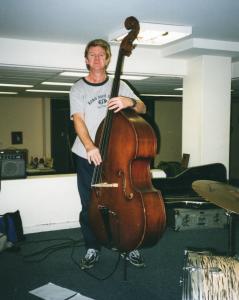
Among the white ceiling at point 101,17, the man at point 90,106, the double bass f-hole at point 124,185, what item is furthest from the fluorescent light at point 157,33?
the double bass f-hole at point 124,185

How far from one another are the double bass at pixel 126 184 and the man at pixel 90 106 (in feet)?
0.48

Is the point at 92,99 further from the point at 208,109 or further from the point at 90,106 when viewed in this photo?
the point at 208,109

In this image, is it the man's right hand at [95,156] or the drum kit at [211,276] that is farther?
the man's right hand at [95,156]

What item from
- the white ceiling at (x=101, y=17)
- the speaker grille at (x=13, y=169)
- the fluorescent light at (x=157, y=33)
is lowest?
the speaker grille at (x=13, y=169)

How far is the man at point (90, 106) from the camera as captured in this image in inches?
96.7

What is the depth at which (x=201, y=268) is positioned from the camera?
173cm

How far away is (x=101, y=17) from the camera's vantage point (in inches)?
121

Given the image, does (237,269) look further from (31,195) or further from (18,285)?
(31,195)

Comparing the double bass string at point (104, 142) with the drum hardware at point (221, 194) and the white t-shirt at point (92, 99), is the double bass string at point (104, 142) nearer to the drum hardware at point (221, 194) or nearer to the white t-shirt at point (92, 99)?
the white t-shirt at point (92, 99)

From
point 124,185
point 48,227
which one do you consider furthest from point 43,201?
point 124,185

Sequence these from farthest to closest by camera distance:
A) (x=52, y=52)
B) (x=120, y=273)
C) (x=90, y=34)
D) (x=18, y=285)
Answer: (x=52, y=52), (x=90, y=34), (x=120, y=273), (x=18, y=285)

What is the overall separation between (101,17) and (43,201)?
2050 mm

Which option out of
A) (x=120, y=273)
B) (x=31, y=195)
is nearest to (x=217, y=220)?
(x=120, y=273)

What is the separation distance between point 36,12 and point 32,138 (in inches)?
278
